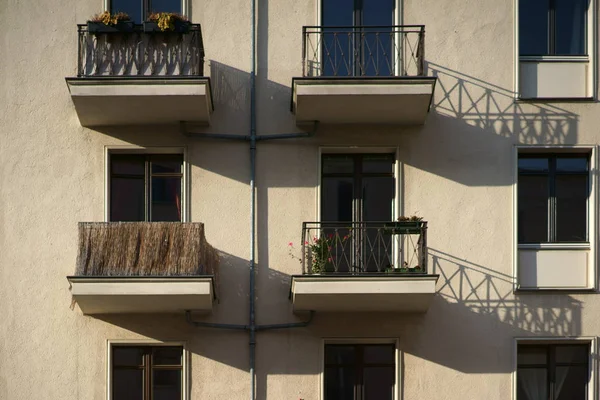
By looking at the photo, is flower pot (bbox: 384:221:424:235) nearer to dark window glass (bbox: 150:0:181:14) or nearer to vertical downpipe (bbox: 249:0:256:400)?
vertical downpipe (bbox: 249:0:256:400)

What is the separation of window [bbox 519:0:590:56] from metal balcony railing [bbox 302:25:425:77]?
75.2 inches

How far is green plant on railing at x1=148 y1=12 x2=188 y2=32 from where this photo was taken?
1775 cm

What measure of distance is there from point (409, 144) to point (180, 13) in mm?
4503

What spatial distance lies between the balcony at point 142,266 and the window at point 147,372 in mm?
1190

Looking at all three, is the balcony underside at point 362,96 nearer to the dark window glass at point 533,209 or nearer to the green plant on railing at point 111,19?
the dark window glass at point 533,209

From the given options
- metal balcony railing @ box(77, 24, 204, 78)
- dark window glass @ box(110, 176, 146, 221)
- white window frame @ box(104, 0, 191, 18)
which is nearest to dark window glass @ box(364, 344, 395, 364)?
dark window glass @ box(110, 176, 146, 221)

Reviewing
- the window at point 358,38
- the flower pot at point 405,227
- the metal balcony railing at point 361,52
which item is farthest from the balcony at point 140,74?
the flower pot at point 405,227

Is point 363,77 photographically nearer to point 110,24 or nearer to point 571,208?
point 110,24

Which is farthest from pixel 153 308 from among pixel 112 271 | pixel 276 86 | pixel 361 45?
pixel 361 45

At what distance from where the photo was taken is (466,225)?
1850 centimetres

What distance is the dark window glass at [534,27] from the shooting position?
19094mm

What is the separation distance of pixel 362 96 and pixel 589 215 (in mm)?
4405

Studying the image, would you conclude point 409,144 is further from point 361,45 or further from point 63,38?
point 63,38

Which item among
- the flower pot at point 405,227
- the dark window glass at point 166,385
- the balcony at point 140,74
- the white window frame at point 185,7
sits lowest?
the dark window glass at point 166,385
